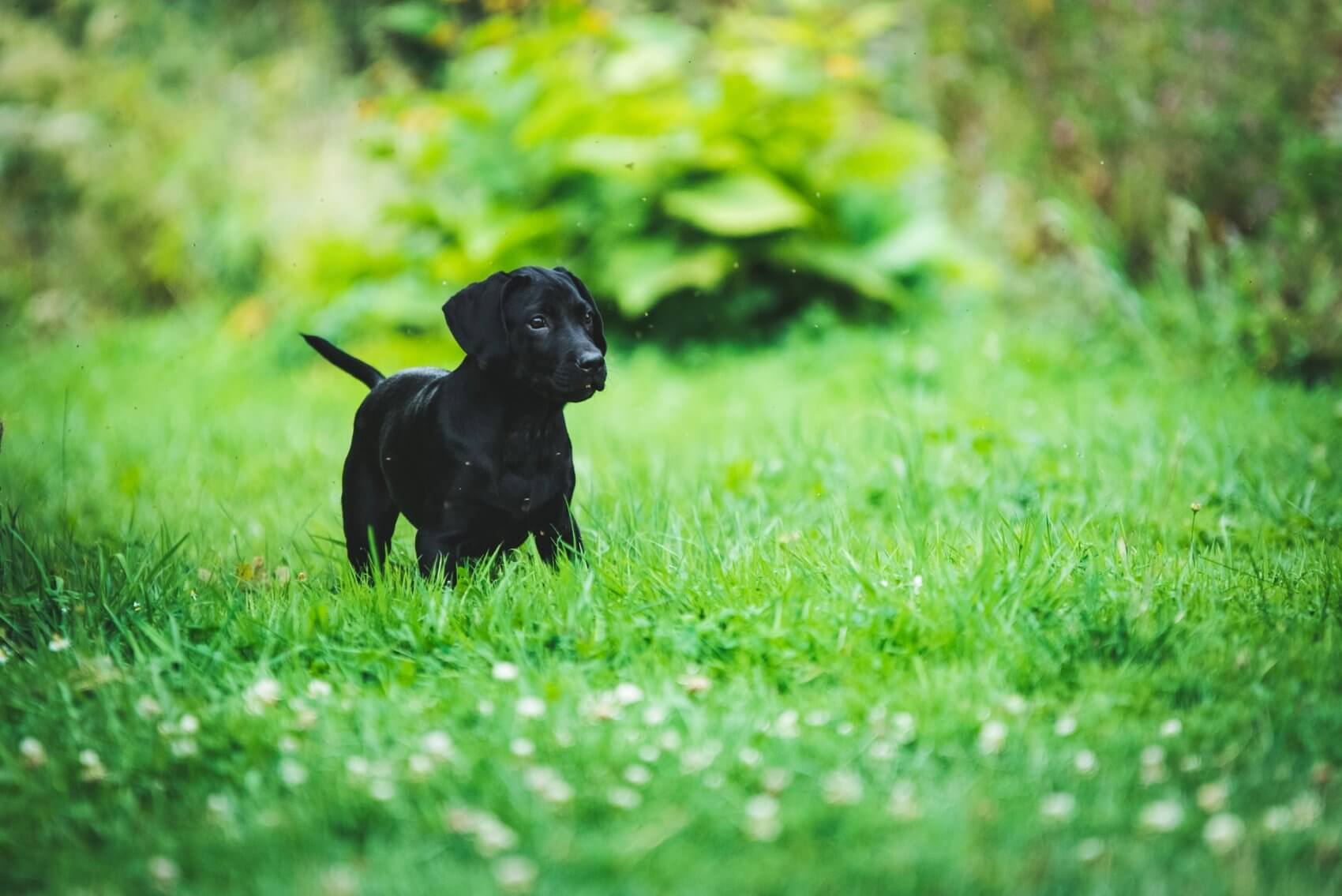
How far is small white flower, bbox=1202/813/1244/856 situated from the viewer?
1.85 metres

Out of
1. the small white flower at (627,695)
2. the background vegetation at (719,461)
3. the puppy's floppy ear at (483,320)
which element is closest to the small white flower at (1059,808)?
the background vegetation at (719,461)

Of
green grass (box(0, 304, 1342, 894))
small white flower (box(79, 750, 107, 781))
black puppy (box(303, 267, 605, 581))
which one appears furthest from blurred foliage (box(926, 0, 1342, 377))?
small white flower (box(79, 750, 107, 781))

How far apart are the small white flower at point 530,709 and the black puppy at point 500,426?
71 centimetres

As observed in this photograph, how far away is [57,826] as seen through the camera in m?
2.12

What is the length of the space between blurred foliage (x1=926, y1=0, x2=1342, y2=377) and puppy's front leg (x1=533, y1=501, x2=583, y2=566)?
3.74 meters

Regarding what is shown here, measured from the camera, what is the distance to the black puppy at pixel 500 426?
115 inches

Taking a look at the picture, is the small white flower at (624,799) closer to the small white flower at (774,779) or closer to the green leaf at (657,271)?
the small white flower at (774,779)

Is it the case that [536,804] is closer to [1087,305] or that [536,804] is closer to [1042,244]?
[1087,305]

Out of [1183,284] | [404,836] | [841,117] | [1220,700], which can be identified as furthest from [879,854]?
[841,117]

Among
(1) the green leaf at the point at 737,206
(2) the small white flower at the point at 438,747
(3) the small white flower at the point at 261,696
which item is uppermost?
(2) the small white flower at the point at 438,747

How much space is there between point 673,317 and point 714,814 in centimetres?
507

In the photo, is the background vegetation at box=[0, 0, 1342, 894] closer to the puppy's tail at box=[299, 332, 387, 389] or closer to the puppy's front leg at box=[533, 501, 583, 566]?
the puppy's front leg at box=[533, 501, 583, 566]

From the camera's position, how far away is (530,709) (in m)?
2.35

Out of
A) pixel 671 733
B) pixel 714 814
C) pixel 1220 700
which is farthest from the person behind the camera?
pixel 1220 700
